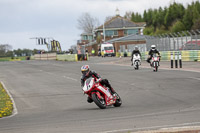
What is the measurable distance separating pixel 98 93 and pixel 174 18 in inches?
3518

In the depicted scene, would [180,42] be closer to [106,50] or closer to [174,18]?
[106,50]

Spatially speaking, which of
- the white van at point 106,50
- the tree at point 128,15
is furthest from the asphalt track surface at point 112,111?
the tree at point 128,15

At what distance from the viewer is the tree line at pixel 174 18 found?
8417cm

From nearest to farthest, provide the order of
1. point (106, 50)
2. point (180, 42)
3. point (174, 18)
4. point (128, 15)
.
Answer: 1. point (180, 42)
2. point (106, 50)
3. point (174, 18)
4. point (128, 15)

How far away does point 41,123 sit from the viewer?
988 cm

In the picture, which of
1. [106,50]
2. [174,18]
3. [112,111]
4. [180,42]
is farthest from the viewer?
[174,18]

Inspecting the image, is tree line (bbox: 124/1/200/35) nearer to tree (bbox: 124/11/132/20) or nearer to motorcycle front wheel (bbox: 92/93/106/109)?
tree (bbox: 124/11/132/20)

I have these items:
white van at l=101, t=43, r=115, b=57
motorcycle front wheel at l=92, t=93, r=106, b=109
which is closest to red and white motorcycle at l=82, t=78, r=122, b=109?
motorcycle front wheel at l=92, t=93, r=106, b=109

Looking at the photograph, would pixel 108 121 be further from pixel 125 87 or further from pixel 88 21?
pixel 88 21

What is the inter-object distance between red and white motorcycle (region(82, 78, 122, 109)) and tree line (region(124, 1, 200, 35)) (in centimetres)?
6595

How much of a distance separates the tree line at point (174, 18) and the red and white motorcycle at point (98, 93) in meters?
66.0

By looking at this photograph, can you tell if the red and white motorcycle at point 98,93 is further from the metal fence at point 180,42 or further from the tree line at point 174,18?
the tree line at point 174,18

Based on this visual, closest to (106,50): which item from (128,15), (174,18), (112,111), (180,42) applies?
(174,18)

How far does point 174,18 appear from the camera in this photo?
3905 inches
